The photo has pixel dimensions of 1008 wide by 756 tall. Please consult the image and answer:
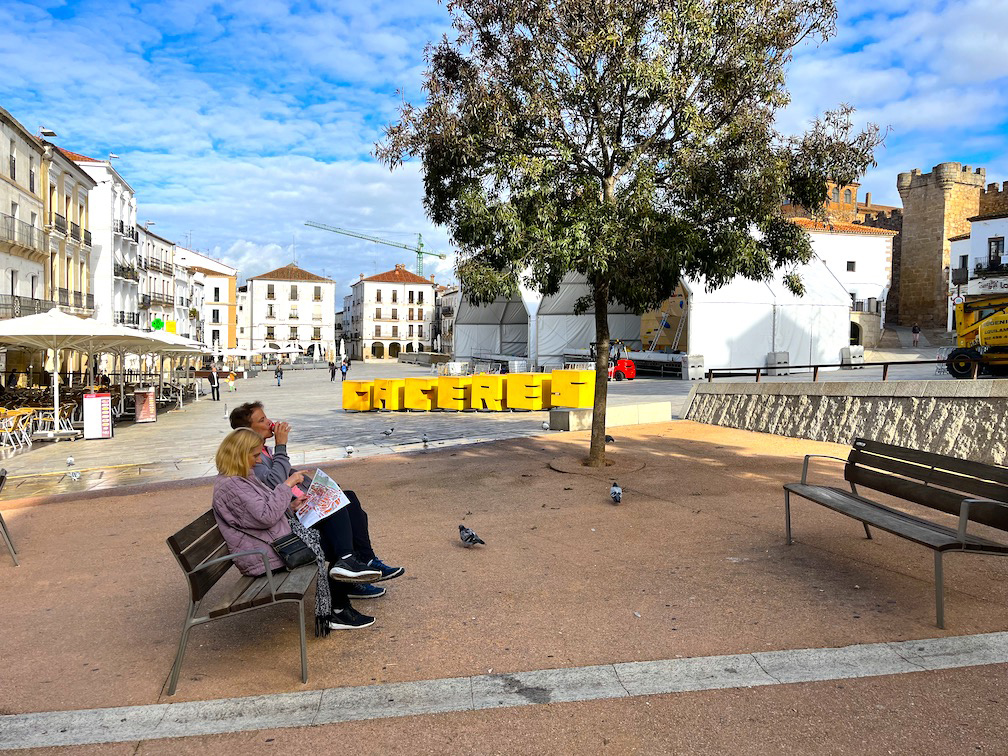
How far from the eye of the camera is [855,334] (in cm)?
4616

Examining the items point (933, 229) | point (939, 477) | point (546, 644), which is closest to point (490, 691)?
point (546, 644)

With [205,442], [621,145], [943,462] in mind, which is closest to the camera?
[943,462]

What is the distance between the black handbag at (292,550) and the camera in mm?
3943

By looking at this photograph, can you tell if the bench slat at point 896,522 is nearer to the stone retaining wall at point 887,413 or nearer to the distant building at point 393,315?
the stone retaining wall at point 887,413

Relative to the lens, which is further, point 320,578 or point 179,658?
point 320,578

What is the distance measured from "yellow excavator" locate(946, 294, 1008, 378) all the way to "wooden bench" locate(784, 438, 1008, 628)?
13.7m

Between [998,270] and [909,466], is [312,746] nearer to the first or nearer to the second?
[909,466]

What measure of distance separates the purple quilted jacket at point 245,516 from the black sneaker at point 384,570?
0.85m

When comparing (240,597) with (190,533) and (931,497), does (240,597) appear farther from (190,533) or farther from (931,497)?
(931,497)

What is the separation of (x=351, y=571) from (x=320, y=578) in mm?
199

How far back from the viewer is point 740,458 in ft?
32.3

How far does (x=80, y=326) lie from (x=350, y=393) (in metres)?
7.51

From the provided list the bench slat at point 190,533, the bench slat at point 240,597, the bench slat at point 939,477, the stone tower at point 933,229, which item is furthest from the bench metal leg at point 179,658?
the stone tower at point 933,229

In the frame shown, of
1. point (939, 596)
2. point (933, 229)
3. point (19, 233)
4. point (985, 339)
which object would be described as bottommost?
point (939, 596)
